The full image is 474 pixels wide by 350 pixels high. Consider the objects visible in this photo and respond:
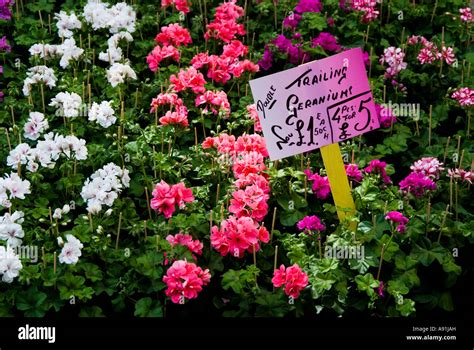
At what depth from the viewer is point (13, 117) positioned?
4242 mm

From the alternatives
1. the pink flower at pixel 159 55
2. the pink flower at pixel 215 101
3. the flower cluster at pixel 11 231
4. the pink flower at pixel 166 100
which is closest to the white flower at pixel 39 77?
the pink flower at pixel 159 55

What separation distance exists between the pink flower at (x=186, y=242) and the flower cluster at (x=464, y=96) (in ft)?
5.42

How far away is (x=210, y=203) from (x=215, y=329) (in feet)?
2.40

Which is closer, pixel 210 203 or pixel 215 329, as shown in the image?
pixel 215 329

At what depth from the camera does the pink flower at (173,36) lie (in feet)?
15.7

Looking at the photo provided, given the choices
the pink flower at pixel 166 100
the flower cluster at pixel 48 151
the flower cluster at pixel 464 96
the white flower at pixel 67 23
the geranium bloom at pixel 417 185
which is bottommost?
the geranium bloom at pixel 417 185

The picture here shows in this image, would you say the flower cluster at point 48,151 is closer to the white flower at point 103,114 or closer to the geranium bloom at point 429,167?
the white flower at point 103,114

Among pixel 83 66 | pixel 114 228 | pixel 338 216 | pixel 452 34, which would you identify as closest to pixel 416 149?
pixel 338 216

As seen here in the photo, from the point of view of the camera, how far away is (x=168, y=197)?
349 cm

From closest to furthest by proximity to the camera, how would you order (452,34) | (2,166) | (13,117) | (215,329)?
(215,329)
(2,166)
(13,117)
(452,34)

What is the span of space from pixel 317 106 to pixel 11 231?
4.13ft

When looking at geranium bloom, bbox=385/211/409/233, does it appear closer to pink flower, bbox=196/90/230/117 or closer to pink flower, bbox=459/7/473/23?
pink flower, bbox=196/90/230/117

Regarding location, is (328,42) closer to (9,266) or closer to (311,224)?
(311,224)

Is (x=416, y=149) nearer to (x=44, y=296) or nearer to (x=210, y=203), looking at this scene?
(x=210, y=203)
